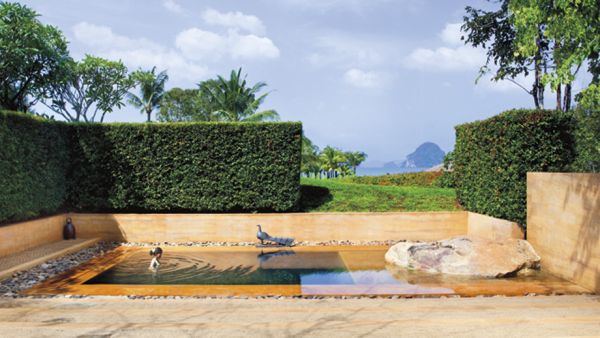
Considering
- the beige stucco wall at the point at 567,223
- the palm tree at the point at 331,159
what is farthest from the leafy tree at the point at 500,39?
the palm tree at the point at 331,159

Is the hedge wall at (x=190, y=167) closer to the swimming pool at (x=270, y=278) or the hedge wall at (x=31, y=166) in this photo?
the hedge wall at (x=31, y=166)

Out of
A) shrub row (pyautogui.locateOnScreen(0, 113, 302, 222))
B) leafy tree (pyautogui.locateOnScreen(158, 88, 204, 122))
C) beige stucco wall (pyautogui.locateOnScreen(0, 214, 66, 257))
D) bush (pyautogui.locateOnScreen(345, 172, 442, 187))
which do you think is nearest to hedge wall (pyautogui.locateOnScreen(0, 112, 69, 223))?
shrub row (pyautogui.locateOnScreen(0, 113, 302, 222))

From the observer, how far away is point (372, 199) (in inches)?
627

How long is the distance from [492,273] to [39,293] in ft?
29.6

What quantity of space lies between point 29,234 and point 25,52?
13.9 meters

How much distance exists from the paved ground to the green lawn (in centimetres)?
723

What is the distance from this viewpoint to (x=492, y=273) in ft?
32.1

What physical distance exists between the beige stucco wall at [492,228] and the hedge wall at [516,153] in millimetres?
219

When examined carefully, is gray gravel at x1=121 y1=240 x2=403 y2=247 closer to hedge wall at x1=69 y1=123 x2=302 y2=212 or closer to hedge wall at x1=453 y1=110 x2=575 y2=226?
hedge wall at x1=69 y1=123 x2=302 y2=212

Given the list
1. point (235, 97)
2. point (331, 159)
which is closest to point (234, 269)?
point (235, 97)

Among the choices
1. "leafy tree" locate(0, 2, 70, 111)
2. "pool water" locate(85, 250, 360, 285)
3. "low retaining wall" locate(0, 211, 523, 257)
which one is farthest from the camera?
"leafy tree" locate(0, 2, 70, 111)

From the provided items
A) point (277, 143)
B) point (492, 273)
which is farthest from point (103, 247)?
point (492, 273)

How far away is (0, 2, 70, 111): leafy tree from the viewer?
2206 cm

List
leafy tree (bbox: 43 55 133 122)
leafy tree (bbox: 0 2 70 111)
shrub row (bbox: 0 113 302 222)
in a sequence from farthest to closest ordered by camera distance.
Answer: leafy tree (bbox: 43 55 133 122) < leafy tree (bbox: 0 2 70 111) < shrub row (bbox: 0 113 302 222)
